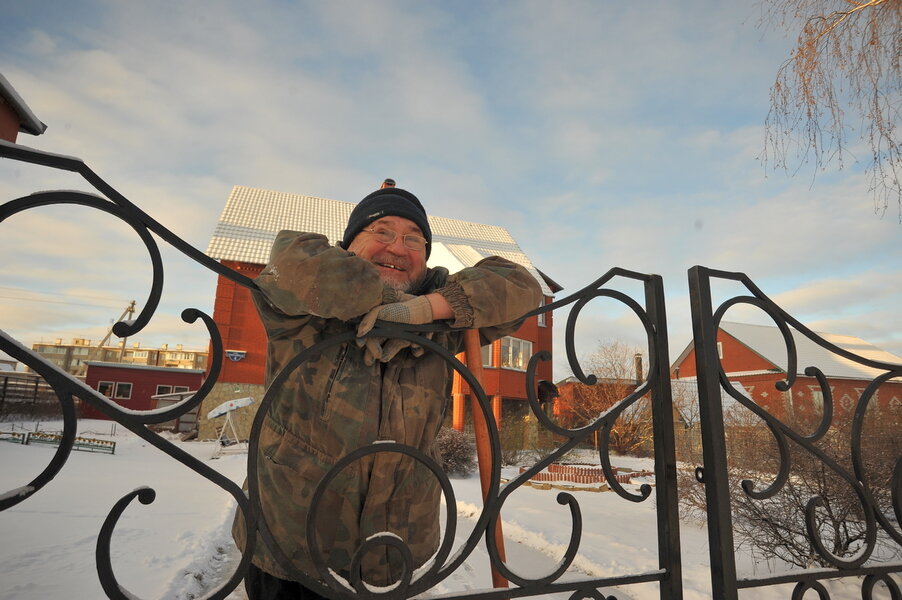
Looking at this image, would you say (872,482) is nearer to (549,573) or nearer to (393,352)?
(549,573)

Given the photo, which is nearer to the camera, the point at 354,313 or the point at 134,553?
the point at 354,313

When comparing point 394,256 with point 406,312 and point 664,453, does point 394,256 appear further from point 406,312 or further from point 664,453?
point 664,453

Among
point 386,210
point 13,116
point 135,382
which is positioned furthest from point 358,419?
point 135,382

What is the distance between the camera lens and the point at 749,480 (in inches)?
53.1

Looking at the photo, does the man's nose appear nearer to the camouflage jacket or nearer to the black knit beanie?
the black knit beanie

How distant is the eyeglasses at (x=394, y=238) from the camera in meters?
1.73

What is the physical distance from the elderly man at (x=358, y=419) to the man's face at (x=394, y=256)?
26 cm

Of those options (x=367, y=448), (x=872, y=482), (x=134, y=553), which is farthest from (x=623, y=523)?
(x=367, y=448)

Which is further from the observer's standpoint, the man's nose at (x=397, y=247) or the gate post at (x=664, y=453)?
the man's nose at (x=397, y=247)

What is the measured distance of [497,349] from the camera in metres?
16.9

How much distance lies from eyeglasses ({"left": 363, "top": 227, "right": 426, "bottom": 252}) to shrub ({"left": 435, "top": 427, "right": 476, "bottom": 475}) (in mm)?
8859

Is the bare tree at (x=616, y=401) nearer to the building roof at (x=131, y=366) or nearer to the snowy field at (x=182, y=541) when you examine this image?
the snowy field at (x=182, y=541)

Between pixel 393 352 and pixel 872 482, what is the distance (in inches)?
186

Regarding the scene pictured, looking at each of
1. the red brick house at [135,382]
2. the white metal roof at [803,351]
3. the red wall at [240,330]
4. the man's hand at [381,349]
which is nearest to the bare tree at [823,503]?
the man's hand at [381,349]
